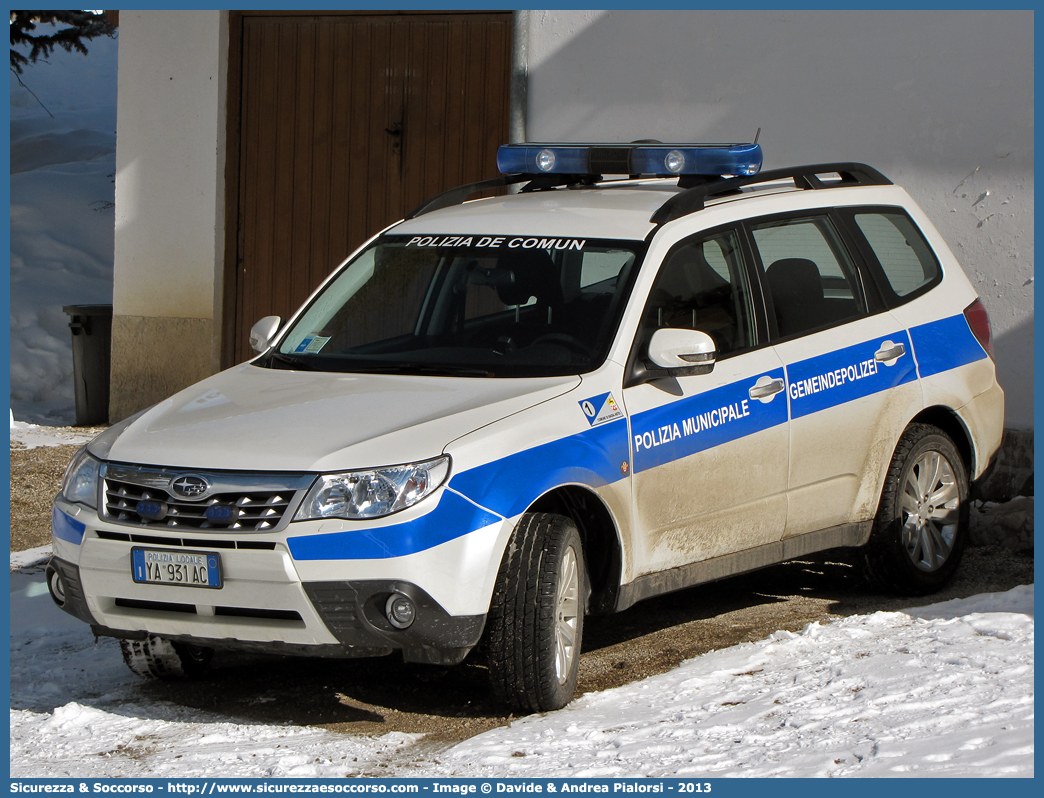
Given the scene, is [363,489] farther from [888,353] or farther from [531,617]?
[888,353]

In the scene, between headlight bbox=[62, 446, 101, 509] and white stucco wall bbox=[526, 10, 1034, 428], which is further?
white stucco wall bbox=[526, 10, 1034, 428]

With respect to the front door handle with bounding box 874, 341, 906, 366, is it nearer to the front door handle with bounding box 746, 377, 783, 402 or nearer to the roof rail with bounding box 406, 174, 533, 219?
the front door handle with bounding box 746, 377, 783, 402

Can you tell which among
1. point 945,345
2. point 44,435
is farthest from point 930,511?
point 44,435

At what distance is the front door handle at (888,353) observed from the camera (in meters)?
5.67

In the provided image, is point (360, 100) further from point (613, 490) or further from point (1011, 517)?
point (613, 490)

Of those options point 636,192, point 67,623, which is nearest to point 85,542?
point 67,623

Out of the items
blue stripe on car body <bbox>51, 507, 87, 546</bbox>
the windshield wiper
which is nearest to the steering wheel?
the windshield wiper

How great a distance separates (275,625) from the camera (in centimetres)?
411

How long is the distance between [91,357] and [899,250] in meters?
7.49

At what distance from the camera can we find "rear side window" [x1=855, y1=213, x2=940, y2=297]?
592 cm

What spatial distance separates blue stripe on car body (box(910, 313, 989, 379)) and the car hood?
202cm

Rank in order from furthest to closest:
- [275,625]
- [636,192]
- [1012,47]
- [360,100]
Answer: [360,100] < [1012,47] < [636,192] < [275,625]

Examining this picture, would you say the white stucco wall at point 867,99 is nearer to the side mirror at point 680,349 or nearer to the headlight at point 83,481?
the side mirror at point 680,349

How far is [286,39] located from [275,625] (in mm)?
7380
